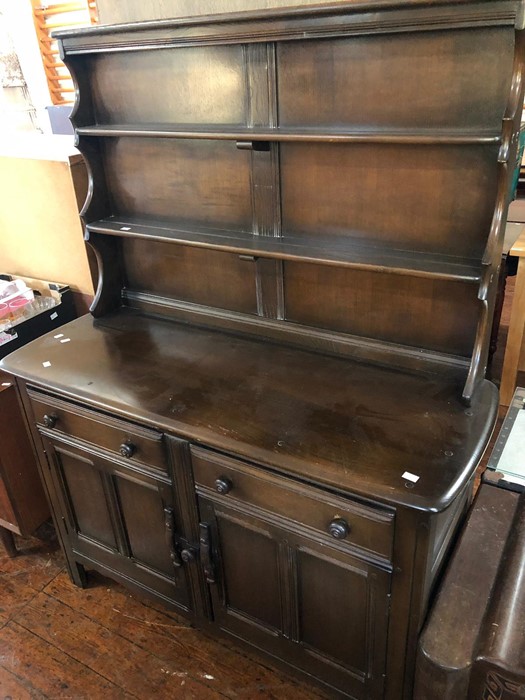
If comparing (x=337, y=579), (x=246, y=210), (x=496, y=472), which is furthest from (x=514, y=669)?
(x=246, y=210)

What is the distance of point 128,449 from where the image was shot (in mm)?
1471

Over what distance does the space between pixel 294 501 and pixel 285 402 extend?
0.25 metres

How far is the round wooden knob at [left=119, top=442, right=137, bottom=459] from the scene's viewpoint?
1.47 metres

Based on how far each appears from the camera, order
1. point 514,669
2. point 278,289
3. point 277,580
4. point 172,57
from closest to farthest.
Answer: point 514,669, point 277,580, point 172,57, point 278,289

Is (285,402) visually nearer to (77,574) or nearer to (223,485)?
(223,485)

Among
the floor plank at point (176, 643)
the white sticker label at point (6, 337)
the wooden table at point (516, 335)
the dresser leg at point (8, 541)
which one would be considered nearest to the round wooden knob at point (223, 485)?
the floor plank at point (176, 643)

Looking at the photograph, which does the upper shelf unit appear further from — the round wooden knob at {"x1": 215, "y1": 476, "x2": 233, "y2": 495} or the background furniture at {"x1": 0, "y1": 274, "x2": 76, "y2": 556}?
the round wooden knob at {"x1": 215, "y1": 476, "x2": 233, "y2": 495}

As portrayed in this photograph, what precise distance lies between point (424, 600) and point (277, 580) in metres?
0.37

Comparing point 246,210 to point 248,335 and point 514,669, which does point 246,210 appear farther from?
point 514,669

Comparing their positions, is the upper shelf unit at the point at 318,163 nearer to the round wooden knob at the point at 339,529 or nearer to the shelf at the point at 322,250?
the shelf at the point at 322,250

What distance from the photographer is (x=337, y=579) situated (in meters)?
1.29

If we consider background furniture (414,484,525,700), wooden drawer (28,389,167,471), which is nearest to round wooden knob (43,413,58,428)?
wooden drawer (28,389,167,471)

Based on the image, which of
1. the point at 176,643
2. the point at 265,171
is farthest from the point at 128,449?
the point at 265,171

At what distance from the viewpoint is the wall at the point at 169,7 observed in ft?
4.67
